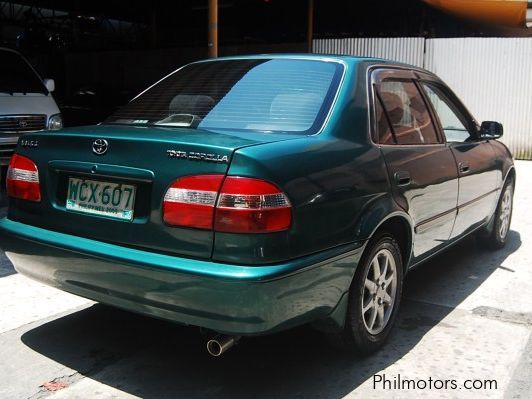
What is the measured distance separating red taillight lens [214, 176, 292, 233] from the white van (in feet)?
18.0

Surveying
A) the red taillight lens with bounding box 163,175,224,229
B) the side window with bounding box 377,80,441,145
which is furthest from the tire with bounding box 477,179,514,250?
the red taillight lens with bounding box 163,175,224,229

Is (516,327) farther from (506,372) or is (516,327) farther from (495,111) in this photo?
(495,111)

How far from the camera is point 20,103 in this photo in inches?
294

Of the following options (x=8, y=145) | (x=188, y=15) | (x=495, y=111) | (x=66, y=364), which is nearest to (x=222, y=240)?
(x=66, y=364)

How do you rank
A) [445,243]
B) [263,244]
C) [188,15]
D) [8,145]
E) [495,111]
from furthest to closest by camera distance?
[188,15] → [495,111] → [8,145] → [445,243] → [263,244]

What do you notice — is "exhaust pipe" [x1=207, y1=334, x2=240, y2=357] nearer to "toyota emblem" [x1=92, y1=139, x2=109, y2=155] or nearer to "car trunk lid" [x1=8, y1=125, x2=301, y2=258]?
"car trunk lid" [x1=8, y1=125, x2=301, y2=258]

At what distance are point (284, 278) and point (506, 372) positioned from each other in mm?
1490

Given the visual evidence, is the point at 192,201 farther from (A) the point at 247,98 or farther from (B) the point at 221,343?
(A) the point at 247,98

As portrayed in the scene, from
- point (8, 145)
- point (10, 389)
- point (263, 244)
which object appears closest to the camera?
point (263, 244)

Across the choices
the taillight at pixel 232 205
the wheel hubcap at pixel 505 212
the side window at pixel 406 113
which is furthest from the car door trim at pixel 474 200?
the taillight at pixel 232 205

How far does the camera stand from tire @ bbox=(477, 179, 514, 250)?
210 inches

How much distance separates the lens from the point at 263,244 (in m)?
2.43

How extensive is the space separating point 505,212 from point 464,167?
160cm

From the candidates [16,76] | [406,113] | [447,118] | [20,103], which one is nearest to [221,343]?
[406,113]
